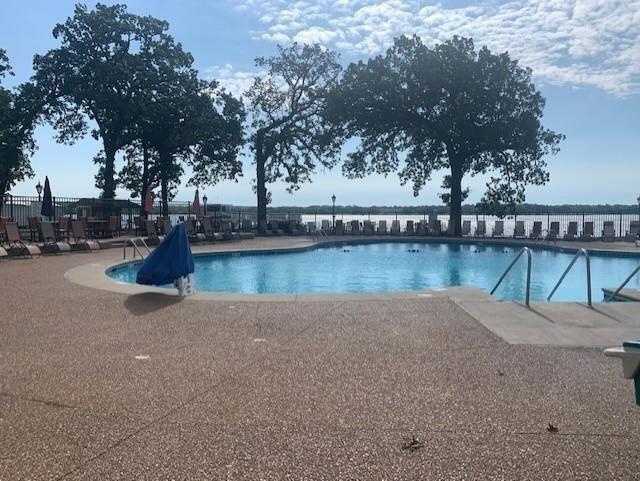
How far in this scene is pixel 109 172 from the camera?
29.7m

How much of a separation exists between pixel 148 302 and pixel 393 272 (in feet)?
28.6

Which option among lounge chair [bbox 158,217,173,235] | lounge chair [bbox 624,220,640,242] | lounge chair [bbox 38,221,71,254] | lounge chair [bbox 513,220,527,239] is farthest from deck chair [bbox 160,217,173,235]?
lounge chair [bbox 624,220,640,242]

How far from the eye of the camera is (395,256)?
19656mm

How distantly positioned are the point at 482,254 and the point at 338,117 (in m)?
12.3

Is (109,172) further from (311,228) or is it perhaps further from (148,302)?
(148,302)

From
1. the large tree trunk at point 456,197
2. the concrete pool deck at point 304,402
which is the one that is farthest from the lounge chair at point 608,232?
the concrete pool deck at point 304,402

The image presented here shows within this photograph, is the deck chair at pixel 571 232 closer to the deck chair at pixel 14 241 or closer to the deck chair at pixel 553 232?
the deck chair at pixel 553 232

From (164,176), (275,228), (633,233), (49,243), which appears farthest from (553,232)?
(164,176)

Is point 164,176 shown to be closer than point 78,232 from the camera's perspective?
No

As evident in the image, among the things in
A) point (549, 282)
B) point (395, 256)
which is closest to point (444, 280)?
point (549, 282)

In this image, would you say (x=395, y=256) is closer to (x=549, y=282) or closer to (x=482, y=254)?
(x=482, y=254)

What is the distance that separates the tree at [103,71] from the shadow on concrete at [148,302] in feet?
73.6

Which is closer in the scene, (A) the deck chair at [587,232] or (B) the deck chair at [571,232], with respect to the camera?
(A) the deck chair at [587,232]

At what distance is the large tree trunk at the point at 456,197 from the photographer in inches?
1125
